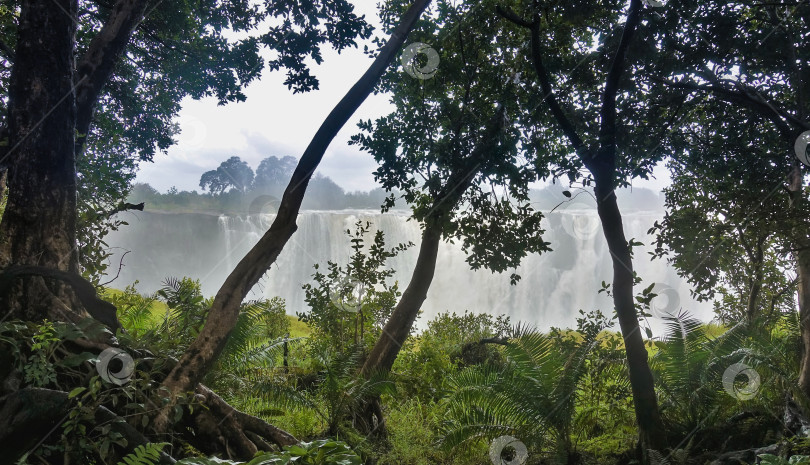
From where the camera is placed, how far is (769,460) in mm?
2777

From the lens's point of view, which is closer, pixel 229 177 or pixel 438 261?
pixel 438 261

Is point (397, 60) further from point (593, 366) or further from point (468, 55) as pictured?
point (593, 366)

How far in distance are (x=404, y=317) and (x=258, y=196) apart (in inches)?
1261

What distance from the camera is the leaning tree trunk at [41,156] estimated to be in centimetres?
353

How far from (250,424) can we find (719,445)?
4210 millimetres

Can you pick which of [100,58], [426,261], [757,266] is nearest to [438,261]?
[757,266]

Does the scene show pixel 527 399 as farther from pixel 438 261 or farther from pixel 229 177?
pixel 229 177

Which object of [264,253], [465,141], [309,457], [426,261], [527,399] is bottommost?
[527,399]

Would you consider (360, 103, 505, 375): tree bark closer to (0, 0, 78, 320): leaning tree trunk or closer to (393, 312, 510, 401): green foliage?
(393, 312, 510, 401): green foliage

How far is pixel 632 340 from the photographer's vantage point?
4.87 m

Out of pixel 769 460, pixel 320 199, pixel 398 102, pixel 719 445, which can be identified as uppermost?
pixel 320 199

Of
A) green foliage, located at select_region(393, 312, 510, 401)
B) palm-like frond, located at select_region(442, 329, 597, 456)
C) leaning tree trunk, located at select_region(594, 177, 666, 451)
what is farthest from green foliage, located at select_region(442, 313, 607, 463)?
green foliage, located at select_region(393, 312, 510, 401)

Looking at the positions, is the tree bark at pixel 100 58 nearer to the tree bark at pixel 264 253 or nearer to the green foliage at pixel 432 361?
the tree bark at pixel 264 253

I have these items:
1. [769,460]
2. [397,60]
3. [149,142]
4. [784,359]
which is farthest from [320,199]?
[769,460]
